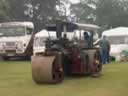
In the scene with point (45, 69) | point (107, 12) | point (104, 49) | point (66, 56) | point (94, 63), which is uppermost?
point (107, 12)

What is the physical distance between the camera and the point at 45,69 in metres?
12.1

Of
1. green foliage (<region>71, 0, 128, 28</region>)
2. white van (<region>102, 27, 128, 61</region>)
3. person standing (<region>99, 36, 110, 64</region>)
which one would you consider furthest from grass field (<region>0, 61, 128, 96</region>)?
green foliage (<region>71, 0, 128, 28</region>)

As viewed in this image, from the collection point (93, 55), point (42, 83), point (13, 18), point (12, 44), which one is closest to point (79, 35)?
point (93, 55)

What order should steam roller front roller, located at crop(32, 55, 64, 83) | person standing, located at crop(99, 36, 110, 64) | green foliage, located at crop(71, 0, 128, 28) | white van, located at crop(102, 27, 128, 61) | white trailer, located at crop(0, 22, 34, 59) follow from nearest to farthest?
steam roller front roller, located at crop(32, 55, 64, 83) < person standing, located at crop(99, 36, 110, 64) < white trailer, located at crop(0, 22, 34, 59) < white van, located at crop(102, 27, 128, 61) < green foliage, located at crop(71, 0, 128, 28)

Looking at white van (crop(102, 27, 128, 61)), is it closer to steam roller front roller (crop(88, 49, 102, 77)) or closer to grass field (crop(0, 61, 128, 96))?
steam roller front roller (crop(88, 49, 102, 77))

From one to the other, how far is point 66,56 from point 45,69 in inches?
76.9

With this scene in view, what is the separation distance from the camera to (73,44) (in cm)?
1405

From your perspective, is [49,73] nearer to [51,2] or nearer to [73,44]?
[73,44]

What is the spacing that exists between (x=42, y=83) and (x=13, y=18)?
34.3m

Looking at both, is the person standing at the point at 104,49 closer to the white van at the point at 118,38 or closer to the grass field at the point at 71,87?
the grass field at the point at 71,87

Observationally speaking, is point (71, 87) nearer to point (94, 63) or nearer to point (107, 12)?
point (94, 63)

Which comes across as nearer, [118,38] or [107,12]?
[118,38]

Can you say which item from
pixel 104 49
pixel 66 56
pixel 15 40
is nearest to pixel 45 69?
pixel 66 56

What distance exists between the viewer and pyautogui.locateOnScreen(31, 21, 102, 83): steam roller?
490 inches
